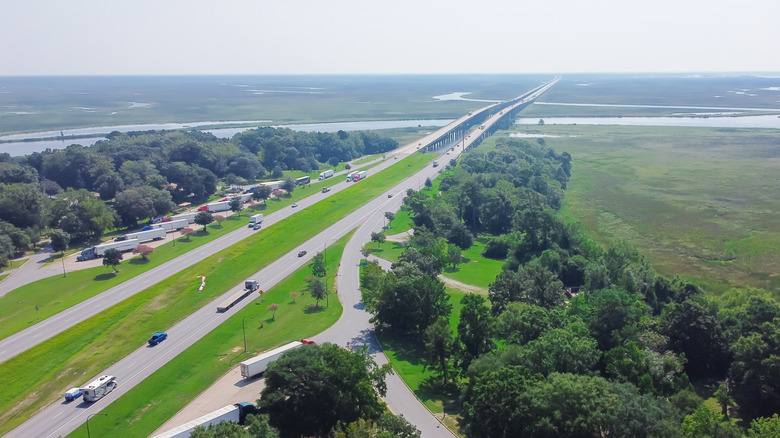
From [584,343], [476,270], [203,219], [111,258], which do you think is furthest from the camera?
[203,219]

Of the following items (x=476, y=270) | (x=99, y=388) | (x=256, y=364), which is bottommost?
(x=476, y=270)

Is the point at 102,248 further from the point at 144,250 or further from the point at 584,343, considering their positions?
the point at 584,343

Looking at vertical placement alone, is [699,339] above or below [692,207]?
above

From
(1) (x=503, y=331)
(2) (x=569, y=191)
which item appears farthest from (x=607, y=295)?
(2) (x=569, y=191)

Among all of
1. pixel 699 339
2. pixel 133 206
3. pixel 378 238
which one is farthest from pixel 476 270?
pixel 133 206

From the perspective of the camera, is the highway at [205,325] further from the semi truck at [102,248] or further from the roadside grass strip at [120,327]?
the semi truck at [102,248]

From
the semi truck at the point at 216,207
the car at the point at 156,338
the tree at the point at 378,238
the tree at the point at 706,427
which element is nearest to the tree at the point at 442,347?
the tree at the point at 706,427

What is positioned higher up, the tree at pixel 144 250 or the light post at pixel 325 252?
the tree at pixel 144 250
